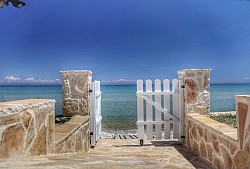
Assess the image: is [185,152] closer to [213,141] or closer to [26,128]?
[213,141]

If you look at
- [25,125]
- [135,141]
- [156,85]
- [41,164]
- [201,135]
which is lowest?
[135,141]

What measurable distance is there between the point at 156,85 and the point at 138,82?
44 centimetres

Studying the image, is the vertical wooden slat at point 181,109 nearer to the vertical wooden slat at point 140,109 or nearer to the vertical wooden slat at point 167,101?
the vertical wooden slat at point 167,101

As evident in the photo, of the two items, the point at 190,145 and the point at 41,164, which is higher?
the point at 41,164

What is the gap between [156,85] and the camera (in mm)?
6617

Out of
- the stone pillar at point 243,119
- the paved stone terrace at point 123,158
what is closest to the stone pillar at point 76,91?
the paved stone terrace at point 123,158

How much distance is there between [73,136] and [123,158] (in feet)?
8.31

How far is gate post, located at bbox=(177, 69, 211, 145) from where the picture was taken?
6148 mm

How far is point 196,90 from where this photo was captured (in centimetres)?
618

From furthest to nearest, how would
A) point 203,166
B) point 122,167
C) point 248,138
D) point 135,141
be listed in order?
1. point 135,141
2. point 203,166
3. point 248,138
4. point 122,167

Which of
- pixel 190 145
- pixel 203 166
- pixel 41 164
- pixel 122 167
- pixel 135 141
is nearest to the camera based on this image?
pixel 41 164

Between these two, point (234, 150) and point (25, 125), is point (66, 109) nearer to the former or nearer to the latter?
point (25, 125)

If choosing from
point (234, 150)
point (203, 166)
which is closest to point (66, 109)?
point (203, 166)

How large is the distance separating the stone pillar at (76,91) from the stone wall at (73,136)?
9.2 inches
